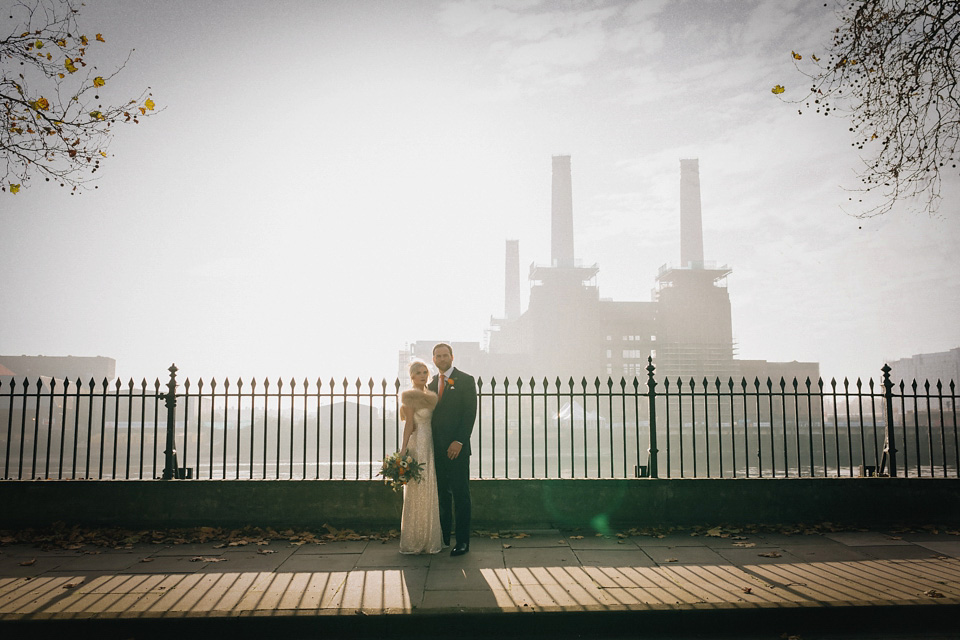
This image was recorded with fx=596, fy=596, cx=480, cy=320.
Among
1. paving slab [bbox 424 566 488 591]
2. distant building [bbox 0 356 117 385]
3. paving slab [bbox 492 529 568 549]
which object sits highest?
distant building [bbox 0 356 117 385]

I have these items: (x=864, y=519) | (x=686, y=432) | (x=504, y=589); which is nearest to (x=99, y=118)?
(x=504, y=589)

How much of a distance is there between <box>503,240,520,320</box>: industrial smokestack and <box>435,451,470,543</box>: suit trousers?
257ft

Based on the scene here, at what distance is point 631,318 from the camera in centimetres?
7025

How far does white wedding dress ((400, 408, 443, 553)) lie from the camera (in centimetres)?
627

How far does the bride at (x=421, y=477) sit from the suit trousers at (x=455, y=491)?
0.27 ft

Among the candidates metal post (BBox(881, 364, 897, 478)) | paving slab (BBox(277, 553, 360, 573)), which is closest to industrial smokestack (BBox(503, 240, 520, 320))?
metal post (BBox(881, 364, 897, 478))

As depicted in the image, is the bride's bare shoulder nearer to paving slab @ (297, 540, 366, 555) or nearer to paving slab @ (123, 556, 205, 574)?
paving slab @ (297, 540, 366, 555)

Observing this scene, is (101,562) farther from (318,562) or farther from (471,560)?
(471,560)

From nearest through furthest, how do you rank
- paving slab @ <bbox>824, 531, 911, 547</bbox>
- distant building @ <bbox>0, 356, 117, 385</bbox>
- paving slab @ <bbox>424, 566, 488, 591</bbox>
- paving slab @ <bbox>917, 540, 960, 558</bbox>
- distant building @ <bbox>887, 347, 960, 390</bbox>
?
paving slab @ <bbox>424, 566, 488, 591</bbox> → paving slab @ <bbox>917, 540, 960, 558</bbox> → paving slab @ <bbox>824, 531, 911, 547</bbox> → distant building @ <bbox>0, 356, 117, 385</bbox> → distant building @ <bbox>887, 347, 960, 390</bbox>

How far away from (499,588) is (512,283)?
3212 inches

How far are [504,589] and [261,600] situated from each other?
195 centimetres

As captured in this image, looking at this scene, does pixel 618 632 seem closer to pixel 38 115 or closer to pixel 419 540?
pixel 419 540

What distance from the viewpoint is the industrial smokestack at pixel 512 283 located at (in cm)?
8456

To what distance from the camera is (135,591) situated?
196 inches
